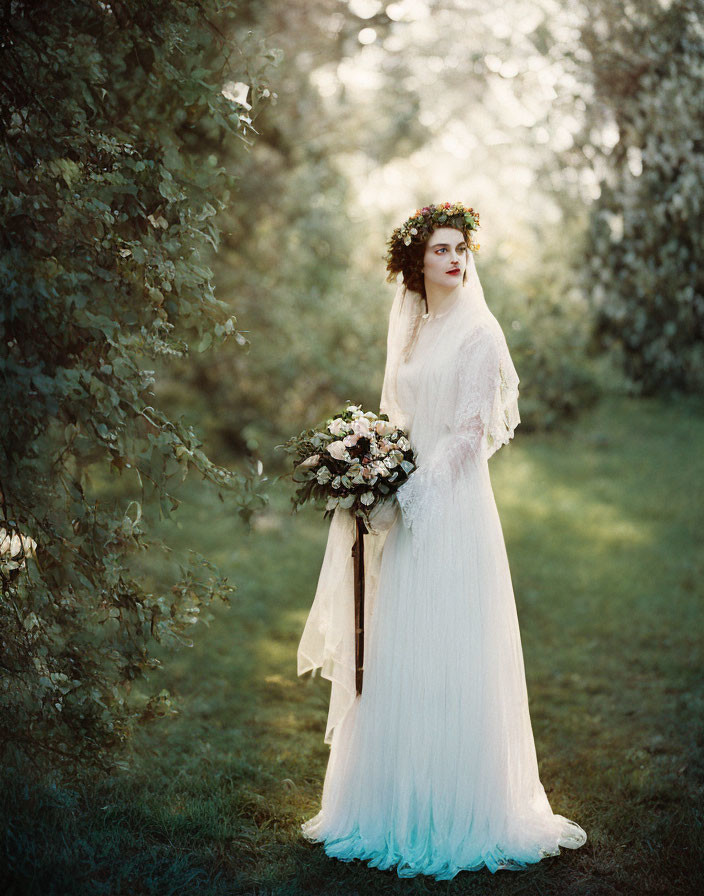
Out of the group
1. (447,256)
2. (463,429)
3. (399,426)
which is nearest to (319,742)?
(399,426)

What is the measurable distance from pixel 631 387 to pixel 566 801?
12.8ft

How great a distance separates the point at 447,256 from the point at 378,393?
7.54 m

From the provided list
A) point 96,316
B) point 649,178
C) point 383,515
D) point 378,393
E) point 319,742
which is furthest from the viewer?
point 378,393

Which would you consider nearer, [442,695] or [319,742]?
[442,695]

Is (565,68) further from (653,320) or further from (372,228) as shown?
(372,228)

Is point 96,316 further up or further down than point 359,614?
further up

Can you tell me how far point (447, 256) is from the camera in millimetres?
3895

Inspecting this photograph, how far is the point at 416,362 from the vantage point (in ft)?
13.0

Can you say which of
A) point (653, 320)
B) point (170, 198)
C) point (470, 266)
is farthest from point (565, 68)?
point (170, 198)

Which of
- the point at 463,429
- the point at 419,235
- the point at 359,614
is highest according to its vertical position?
the point at 419,235

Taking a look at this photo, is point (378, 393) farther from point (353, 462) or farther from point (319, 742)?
point (353, 462)

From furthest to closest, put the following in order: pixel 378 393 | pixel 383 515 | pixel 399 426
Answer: pixel 378 393, pixel 399 426, pixel 383 515

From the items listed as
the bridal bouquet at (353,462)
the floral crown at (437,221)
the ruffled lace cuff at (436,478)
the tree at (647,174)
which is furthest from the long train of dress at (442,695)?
the tree at (647,174)

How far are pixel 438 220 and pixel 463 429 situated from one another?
36.8 inches
